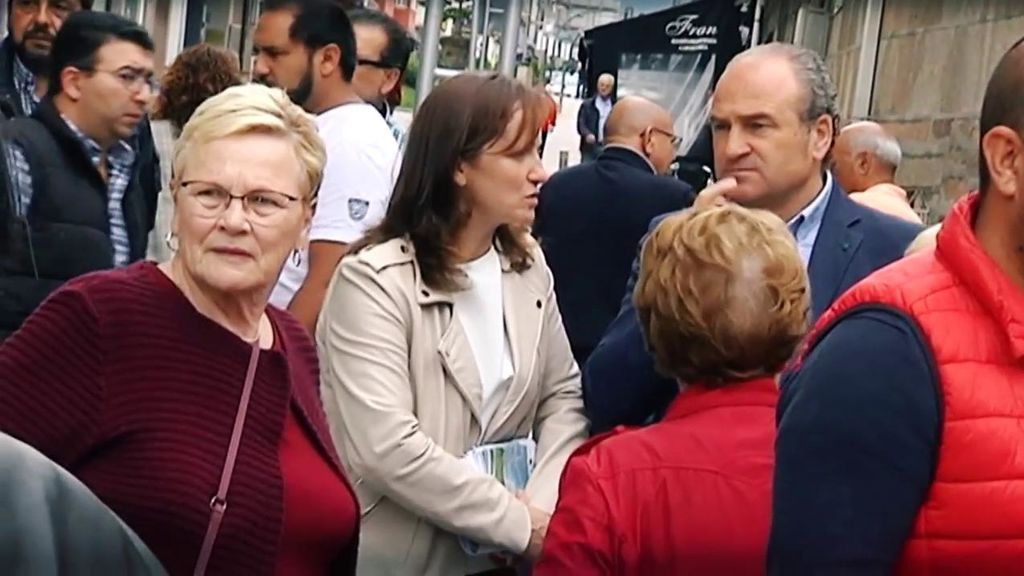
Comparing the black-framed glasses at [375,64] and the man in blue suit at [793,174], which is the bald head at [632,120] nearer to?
the black-framed glasses at [375,64]

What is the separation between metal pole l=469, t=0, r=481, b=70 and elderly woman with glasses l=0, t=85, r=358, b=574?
46.6ft

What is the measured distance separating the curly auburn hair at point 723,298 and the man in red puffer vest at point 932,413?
2.24 ft

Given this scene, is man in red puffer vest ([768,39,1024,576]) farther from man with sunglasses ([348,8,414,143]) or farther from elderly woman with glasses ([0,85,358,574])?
man with sunglasses ([348,8,414,143])

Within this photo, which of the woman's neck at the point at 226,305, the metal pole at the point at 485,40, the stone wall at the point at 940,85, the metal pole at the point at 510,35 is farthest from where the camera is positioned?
the metal pole at the point at 485,40

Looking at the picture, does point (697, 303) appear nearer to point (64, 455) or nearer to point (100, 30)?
point (64, 455)

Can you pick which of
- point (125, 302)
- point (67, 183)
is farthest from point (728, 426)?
point (67, 183)

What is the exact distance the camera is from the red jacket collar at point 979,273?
7.61 ft

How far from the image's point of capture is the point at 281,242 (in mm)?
3180

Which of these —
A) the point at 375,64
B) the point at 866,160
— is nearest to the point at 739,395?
the point at 375,64

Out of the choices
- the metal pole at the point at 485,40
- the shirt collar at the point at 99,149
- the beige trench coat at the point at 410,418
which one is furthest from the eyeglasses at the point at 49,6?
the metal pole at the point at 485,40

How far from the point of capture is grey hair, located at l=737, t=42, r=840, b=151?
4.11m

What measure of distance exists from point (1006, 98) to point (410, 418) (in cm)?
180

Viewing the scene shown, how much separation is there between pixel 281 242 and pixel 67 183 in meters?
1.57

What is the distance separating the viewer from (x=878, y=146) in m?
6.83
